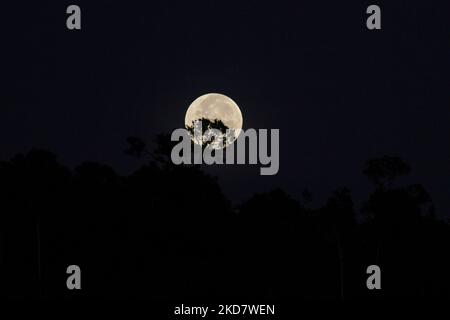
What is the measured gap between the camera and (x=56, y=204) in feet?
175

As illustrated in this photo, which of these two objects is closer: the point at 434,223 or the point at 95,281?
the point at 95,281

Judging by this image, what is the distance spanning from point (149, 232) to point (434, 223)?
26.8 metres

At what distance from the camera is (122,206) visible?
54312 mm

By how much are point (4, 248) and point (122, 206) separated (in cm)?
715

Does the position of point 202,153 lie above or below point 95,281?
above

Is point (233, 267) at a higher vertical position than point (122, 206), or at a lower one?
lower
